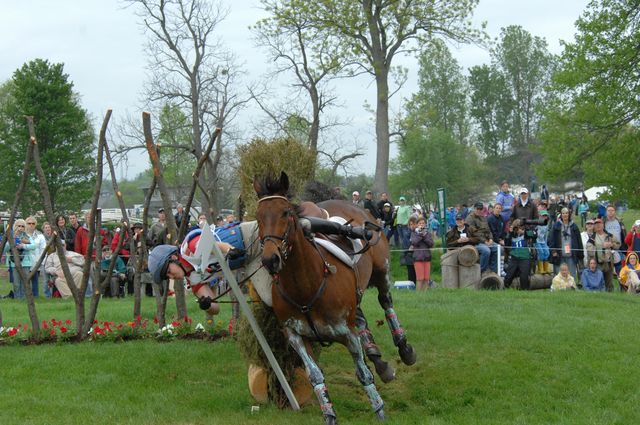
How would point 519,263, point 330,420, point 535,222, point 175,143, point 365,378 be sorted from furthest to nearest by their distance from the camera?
1. point 175,143
2. point 535,222
3. point 519,263
4. point 365,378
5. point 330,420

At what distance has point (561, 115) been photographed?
3328 centimetres

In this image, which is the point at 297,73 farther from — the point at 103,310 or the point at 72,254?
the point at 103,310

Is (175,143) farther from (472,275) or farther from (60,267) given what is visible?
(472,275)

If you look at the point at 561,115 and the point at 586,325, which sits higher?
the point at 561,115

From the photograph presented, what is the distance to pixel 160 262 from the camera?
830 cm

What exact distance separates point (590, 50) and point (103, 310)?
22001 millimetres

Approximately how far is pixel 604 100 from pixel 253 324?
24735mm

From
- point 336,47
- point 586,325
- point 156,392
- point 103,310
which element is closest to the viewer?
point 156,392

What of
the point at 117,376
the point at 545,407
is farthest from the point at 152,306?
the point at 545,407

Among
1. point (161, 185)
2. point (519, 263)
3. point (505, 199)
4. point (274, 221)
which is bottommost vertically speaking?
point (519, 263)

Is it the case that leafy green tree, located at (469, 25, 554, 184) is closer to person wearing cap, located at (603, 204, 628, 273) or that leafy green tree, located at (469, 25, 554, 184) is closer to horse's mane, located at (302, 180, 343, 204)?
person wearing cap, located at (603, 204, 628, 273)

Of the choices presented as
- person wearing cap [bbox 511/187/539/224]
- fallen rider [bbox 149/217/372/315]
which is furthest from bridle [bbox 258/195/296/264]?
person wearing cap [bbox 511/187/539/224]

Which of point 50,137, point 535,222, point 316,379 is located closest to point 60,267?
point 535,222

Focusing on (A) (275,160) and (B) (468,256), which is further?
(B) (468,256)
